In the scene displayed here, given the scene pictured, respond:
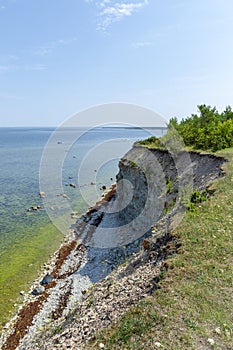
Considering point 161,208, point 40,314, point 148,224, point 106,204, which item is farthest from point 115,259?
point 106,204

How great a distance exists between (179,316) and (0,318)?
51.1 feet

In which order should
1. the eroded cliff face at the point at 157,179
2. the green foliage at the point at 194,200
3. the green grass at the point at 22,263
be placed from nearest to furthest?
the green foliage at the point at 194,200, the green grass at the point at 22,263, the eroded cliff face at the point at 157,179

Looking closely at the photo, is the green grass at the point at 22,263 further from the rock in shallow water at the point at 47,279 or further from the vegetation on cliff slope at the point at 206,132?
the vegetation on cliff slope at the point at 206,132

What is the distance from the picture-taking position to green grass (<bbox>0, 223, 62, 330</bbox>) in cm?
2038

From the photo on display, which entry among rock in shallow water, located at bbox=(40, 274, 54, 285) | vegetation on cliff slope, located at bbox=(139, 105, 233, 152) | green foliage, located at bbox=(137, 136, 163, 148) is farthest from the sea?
vegetation on cliff slope, located at bbox=(139, 105, 233, 152)

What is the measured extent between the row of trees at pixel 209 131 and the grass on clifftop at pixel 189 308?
1696 cm

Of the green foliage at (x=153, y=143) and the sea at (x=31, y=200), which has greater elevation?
the green foliage at (x=153, y=143)

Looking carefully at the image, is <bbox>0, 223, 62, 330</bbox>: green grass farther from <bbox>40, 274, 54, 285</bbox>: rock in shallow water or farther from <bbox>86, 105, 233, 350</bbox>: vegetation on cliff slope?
<bbox>86, 105, 233, 350</bbox>: vegetation on cliff slope

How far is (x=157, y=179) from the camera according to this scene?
27.2 meters

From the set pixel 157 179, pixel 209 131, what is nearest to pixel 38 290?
pixel 157 179

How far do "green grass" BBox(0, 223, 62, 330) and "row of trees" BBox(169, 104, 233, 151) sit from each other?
19.4 metres

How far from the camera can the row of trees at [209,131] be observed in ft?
88.5

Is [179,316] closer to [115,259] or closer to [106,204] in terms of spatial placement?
[115,259]

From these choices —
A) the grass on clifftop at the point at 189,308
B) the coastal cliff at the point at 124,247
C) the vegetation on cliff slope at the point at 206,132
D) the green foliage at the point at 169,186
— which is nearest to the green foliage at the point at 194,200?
the coastal cliff at the point at 124,247
